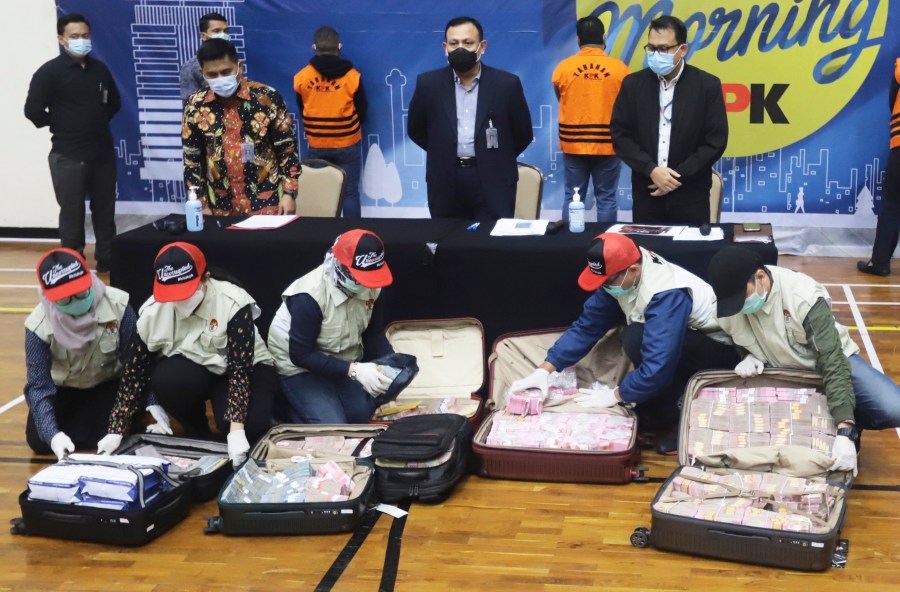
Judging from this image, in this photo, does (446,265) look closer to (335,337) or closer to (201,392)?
(335,337)

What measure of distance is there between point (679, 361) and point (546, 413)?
0.57 metres

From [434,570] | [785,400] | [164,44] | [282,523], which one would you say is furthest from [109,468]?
[164,44]

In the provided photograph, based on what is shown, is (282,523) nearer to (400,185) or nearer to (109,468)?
(109,468)

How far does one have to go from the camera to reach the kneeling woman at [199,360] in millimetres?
4488

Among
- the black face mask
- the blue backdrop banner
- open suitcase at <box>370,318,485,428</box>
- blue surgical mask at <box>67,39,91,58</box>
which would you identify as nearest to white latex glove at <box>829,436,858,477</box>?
open suitcase at <box>370,318,485,428</box>

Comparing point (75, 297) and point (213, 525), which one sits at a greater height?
point (75, 297)

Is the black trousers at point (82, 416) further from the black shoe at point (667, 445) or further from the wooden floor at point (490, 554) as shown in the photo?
the black shoe at point (667, 445)

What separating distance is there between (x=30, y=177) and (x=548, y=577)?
6.64 m

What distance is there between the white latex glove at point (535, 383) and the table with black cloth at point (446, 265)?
0.38m

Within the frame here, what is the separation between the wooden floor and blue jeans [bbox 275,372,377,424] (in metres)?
0.63

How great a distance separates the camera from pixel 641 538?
385 cm

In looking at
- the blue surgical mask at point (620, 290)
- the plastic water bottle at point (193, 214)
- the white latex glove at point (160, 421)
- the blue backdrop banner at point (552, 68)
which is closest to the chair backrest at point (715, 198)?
the blue backdrop banner at point (552, 68)

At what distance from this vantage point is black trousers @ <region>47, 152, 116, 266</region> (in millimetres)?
7844

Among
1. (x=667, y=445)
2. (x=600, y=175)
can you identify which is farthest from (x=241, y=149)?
(x=600, y=175)
